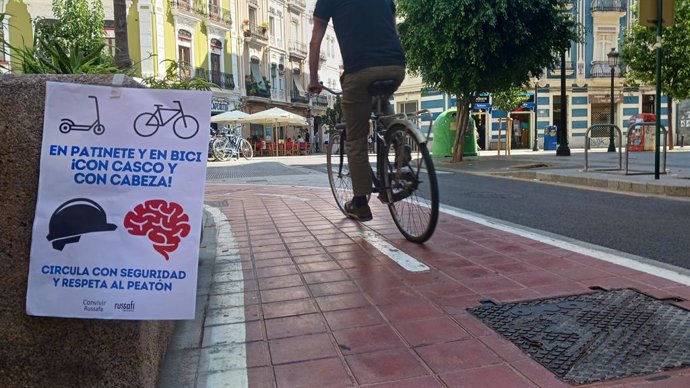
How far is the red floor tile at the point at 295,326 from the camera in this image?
8.20 feet

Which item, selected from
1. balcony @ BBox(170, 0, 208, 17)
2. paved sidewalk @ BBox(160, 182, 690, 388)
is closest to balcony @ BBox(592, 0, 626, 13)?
balcony @ BBox(170, 0, 208, 17)

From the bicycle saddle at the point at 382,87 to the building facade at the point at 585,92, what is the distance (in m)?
31.5

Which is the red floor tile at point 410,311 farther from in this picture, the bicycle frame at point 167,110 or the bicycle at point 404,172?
the bicycle frame at point 167,110

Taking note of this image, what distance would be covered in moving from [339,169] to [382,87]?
173 cm

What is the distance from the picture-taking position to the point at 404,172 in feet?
13.9

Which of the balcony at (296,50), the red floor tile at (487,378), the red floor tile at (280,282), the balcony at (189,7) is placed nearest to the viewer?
the red floor tile at (487,378)

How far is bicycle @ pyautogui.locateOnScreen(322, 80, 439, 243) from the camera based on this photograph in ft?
13.1

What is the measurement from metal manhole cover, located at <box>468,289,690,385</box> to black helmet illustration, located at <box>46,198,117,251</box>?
170 centimetres

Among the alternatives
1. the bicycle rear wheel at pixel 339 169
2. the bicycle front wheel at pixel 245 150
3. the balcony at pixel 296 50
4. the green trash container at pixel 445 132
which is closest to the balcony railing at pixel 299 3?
the balcony at pixel 296 50

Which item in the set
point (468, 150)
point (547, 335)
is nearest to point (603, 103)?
point (468, 150)

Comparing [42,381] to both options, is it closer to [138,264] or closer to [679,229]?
[138,264]

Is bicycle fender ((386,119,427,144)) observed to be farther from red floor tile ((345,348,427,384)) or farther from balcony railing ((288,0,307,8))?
balcony railing ((288,0,307,8))

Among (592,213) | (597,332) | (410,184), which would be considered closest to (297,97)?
(592,213)

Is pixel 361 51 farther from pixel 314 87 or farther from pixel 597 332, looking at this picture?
pixel 597 332
